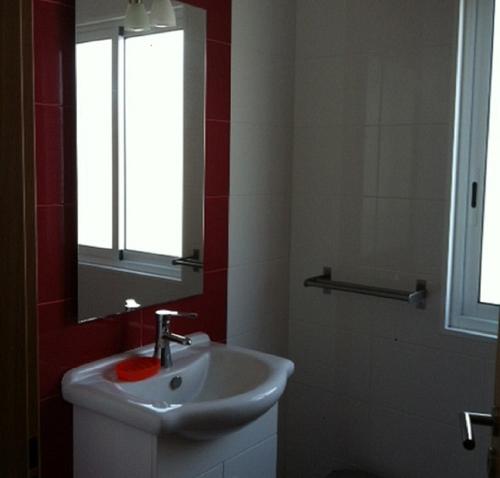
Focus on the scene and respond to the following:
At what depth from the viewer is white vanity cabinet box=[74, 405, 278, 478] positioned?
167cm

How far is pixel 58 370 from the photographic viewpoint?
1829mm

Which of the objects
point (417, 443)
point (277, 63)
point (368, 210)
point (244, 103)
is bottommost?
point (417, 443)

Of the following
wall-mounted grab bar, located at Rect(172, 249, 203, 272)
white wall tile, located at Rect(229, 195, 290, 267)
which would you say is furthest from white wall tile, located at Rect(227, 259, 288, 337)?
wall-mounted grab bar, located at Rect(172, 249, 203, 272)

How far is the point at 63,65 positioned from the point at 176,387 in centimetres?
97

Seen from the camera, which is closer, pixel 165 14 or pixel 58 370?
pixel 58 370

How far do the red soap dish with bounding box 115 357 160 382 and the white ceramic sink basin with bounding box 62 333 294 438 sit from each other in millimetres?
14

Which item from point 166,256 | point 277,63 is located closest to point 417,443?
point 166,256

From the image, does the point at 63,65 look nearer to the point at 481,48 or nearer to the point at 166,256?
the point at 166,256

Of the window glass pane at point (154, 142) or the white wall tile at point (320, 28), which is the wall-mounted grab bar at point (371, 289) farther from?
the white wall tile at point (320, 28)

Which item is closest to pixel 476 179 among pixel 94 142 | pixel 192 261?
pixel 192 261

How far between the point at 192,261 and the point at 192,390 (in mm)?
424

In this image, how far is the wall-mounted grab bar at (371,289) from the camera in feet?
7.54

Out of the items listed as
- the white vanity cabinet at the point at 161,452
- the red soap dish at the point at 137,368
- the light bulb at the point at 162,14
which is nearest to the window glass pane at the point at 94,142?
the light bulb at the point at 162,14

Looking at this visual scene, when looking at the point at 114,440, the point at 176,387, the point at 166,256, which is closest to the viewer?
the point at 114,440
